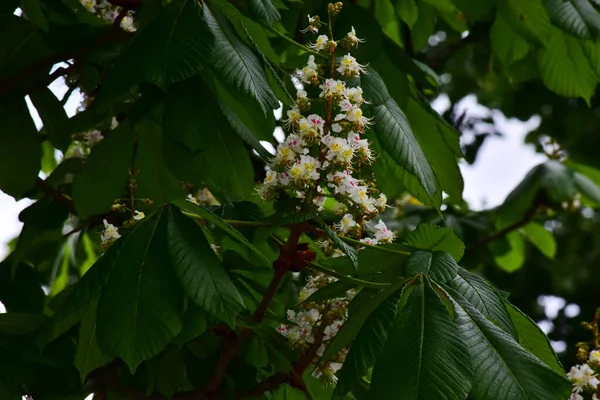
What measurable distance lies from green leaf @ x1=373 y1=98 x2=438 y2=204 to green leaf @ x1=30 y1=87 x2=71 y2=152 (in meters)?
0.84

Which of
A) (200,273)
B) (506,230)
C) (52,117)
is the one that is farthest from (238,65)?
(506,230)

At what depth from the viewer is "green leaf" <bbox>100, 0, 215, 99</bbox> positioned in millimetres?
1608

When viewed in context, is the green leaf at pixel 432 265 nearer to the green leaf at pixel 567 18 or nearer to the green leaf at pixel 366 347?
the green leaf at pixel 366 347

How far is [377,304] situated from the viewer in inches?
57.6

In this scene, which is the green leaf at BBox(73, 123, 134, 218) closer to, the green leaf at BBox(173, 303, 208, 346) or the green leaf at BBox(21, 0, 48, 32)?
the green leaf at BBox(21, 0, 48, 32)

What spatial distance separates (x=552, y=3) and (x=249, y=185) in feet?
2.47

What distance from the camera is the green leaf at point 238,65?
1601 mm

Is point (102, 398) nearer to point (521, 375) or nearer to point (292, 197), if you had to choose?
point (292, 197)

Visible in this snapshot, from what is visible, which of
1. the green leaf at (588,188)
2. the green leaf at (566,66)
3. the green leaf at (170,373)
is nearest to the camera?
the green leaf at (170,373)

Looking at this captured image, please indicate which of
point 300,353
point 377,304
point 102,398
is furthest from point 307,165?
point 102,398

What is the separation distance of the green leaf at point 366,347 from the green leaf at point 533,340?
0.87 feet

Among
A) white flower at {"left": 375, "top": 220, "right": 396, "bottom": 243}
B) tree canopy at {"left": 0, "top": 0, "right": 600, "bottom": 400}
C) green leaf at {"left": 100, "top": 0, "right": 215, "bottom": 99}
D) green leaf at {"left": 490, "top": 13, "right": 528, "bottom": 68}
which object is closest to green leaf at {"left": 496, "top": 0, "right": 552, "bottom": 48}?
tree canopy at {"left": 0, "top": 0, "right": 600, "bottom": 400}

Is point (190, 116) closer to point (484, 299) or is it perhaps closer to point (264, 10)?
point (264, 10)

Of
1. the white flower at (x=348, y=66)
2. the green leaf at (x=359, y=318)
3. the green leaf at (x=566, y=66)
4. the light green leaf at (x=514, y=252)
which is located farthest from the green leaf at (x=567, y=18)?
the light green leaf at (x=514, y=252)
